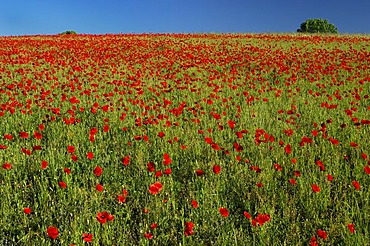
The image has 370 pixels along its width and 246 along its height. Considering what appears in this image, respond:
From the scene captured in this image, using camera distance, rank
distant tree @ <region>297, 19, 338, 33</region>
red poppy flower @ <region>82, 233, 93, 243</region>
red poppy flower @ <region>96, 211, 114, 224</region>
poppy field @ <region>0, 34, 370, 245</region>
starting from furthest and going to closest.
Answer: distant tree @ <region>297, 19, 338, 33</region>, poppy field @ <region>0, 34, 370, 245</region>, red poppy flower @ <region>96, 211, 114, 224</region>, red poppy flower @ <region>82, 233, 93, 243</region>

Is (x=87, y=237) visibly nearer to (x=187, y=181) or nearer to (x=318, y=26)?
(x=187, y=181)

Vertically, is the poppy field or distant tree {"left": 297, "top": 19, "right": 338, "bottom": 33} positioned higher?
distant tree {"left": 297, "top": 19, "right": 338, "bottom": 33}

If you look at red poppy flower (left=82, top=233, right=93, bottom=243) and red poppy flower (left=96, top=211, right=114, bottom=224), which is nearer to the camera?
red poppy flower (left=82, top=233, right=93, bottom=243)

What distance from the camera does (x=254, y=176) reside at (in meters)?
4.08

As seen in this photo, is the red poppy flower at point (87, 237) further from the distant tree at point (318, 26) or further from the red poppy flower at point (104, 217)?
the distant tree at point (318, 26)

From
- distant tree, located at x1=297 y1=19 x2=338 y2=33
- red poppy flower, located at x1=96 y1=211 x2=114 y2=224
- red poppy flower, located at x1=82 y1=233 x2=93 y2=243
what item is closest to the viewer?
red poppy flower, located at x1=82 y1=233 x2=93 y2=243

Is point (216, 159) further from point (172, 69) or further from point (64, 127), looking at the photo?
point (172, 69)

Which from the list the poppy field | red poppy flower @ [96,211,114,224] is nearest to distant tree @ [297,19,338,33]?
the poppy field

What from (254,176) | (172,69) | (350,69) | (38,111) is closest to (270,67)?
(350,69)

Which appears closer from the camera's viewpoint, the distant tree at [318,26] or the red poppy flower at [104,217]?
the red poppy flower at [104,217]

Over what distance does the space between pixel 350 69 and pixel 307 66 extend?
182 centimetres

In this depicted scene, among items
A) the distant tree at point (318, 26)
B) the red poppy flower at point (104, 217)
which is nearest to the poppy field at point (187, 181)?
the red poppy flower at point (104, 217)

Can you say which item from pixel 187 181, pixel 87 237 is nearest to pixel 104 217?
pixel 87 237

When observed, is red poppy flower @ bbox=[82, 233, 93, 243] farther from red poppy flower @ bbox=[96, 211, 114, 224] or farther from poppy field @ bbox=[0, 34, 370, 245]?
red poppy flower @ bbox=[96, 211, 114, 224]
